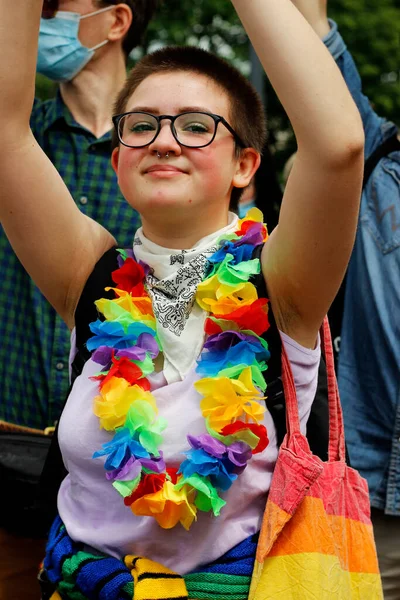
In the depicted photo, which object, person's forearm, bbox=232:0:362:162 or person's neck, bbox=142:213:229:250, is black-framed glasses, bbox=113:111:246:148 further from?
person's forearm, bbox=232:0:362:162

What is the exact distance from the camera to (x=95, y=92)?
3.65m

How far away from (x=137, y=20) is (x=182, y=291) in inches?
74.0

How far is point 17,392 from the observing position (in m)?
3.38

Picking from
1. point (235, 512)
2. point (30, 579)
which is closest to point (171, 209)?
point (235, 512)

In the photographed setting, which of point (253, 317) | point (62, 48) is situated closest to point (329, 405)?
point (253, 317)

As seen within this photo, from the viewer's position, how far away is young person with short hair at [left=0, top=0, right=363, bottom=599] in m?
1.97

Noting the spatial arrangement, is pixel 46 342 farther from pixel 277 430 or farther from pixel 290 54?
pixel 290 54

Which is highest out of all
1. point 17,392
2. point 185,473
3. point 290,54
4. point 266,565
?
point 290,54

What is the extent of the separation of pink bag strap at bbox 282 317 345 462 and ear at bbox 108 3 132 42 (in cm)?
186

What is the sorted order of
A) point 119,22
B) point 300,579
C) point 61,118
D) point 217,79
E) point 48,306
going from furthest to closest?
1. point 119,22
2. point 61,118
3. point 48,306
4. point 217,79
5. point 300,579

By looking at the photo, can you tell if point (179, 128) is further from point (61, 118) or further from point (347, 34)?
point (347, 34)

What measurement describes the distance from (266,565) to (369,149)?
6.16 feet

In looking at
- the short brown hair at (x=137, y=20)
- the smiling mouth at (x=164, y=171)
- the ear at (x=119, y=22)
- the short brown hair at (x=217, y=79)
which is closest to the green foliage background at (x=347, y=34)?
the short brown hair at (x=137, y=20)

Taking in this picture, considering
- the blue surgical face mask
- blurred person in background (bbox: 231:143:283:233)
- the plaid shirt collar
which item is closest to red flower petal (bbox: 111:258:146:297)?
the plaid shirt collar
